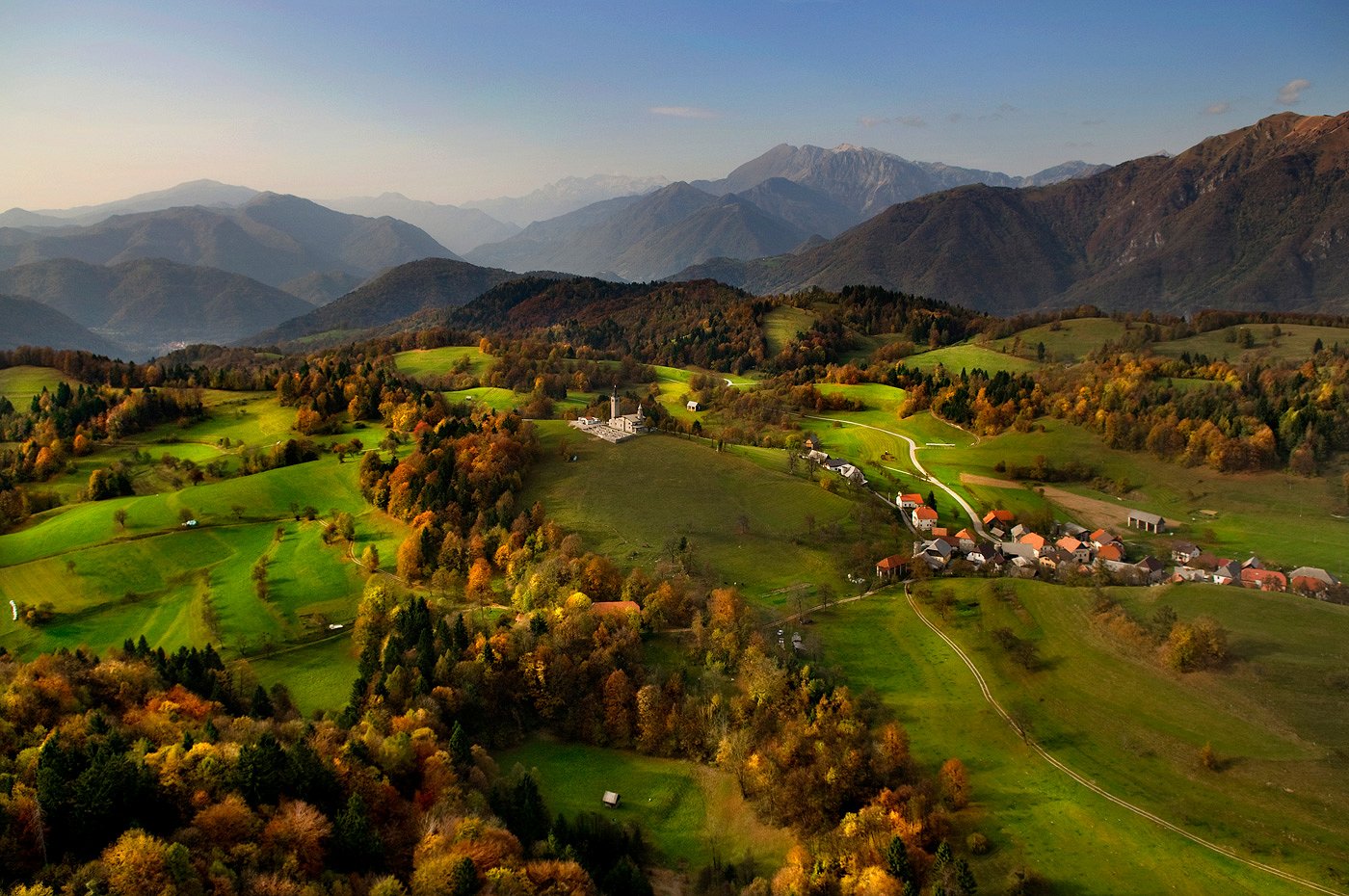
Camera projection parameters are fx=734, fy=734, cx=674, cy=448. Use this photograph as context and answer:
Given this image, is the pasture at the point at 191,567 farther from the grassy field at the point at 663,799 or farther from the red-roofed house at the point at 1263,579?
the red-roofed house at the point at 1263,579

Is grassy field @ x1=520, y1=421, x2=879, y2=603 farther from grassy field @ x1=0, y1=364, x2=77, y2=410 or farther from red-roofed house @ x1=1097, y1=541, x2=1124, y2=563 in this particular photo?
grassy field @ x1=0, y1=364, x2=77, y2=410

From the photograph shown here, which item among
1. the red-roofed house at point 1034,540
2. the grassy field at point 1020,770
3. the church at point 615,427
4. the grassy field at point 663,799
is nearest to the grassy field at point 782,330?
the church at point 615,427

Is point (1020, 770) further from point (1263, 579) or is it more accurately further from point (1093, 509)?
point (1093, 509)

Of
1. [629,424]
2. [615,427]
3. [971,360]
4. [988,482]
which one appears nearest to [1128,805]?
[988,482]

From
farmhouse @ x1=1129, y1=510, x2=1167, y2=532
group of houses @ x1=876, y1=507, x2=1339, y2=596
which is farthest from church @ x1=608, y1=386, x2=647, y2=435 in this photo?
farmhouse @ x1=1129, y1=510, x2=1167, y2=532

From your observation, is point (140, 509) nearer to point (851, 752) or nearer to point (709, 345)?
point (851, 752)

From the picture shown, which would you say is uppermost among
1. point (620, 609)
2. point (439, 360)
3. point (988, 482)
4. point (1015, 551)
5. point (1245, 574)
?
point (439, 360)
